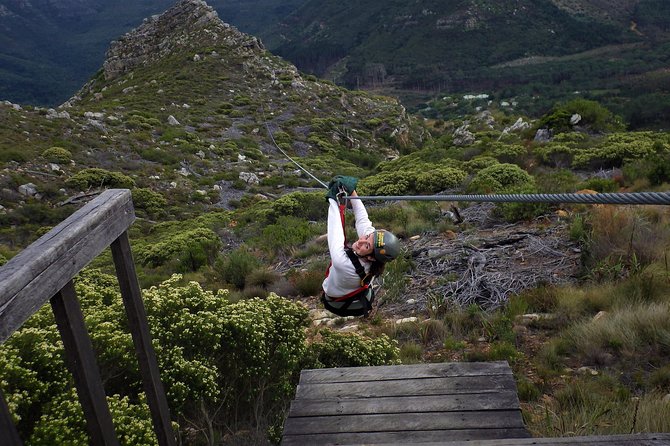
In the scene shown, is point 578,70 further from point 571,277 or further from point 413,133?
point 571,277

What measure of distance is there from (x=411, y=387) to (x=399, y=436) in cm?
54

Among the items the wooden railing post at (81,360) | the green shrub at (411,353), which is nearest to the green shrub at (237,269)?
the green shrub at (411,353)

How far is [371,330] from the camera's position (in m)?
5.82

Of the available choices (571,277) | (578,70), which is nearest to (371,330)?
(571,277)

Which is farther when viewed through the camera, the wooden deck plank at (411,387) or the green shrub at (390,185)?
the green shrub at (390,185)

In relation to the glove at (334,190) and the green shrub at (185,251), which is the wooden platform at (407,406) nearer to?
the glove at (334,190)

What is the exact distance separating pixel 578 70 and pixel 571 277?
124 m

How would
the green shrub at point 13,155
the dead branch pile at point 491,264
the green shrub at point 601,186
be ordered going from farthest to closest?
1. the green shrub at point 13,155
2. the green shrub at point 601,186
3. the dead branch pile at point 491,264

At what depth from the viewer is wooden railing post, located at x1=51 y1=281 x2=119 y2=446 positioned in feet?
5.84

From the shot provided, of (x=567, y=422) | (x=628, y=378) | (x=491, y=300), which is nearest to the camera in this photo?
(x=567, y=422)

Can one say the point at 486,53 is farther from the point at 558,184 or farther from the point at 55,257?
the point at 55,257

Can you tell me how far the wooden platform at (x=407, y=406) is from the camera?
2834 millimetres

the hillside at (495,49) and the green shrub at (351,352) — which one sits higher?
the green shrub at (351,352)

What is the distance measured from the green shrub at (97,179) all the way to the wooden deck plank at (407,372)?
631 inches
